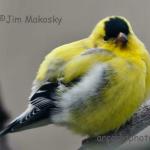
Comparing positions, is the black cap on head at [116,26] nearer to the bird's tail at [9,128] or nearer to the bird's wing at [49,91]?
the bird's wing at [49,91]

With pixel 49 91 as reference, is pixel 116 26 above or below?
above

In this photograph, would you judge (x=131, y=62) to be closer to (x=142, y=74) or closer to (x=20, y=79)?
(x=142, y=74)

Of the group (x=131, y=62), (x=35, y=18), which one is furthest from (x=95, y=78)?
(x=35, y=18)

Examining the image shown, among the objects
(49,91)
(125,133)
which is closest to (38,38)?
(49,91)

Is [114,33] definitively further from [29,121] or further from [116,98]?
[29,121]

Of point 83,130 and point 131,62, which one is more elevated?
point 131,62

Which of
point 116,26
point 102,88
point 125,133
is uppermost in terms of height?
point 116,26
